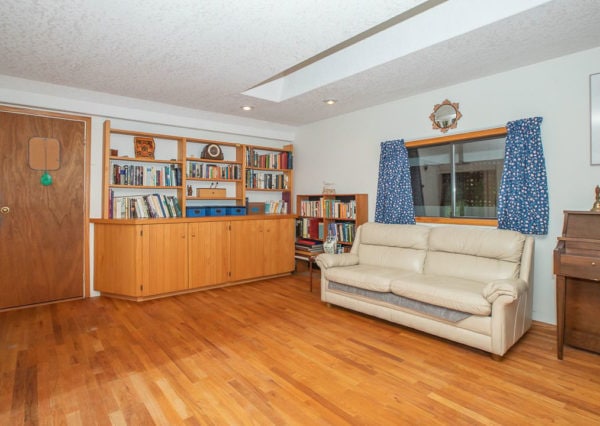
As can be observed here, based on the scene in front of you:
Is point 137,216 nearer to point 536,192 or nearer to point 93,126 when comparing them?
point 93,126

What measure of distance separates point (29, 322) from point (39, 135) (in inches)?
77.8

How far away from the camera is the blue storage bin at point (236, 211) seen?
4738 millimetres

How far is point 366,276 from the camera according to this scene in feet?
10.6

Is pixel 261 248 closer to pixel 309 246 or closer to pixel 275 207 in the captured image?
pixel 309 246

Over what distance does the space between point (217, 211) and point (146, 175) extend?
0.99 meters

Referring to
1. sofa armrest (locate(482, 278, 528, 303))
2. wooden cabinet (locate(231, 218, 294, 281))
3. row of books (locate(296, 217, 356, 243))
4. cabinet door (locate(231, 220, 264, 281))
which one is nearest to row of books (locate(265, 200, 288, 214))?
row of books (locate(296, 217, 356, 243))

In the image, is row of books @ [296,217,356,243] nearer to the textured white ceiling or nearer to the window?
the window

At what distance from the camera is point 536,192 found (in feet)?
9.86

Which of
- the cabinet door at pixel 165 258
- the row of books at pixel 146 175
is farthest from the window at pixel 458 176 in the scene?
the row of books at pixel 146 175

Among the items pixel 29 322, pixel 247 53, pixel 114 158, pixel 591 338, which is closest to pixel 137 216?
pixel 114 158

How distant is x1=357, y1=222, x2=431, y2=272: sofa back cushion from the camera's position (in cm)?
354

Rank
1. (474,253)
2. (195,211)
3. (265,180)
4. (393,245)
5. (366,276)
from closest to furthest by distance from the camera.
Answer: (474,253) → (366,276) → (393,245) → (195,211) → (265,180)

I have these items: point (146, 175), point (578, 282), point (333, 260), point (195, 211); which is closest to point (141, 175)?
point (146, 175)

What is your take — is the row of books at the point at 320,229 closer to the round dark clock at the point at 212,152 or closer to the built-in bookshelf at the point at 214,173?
the built-in bookshelf at the point at 214,173
